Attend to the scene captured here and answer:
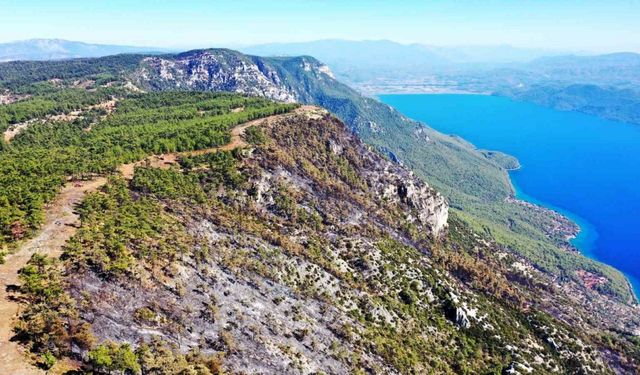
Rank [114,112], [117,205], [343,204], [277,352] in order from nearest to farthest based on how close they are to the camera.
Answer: [277,352] → [117,205] → [343,204] → [114,112]

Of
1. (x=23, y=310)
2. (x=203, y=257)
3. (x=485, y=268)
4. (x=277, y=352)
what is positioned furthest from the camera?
(x=485, y=268)

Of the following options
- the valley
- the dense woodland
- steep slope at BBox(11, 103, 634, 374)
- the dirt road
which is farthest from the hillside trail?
the dense woodland

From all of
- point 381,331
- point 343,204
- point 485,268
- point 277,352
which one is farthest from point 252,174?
point 485,268

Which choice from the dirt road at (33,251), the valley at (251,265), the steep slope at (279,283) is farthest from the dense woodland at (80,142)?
the steep slope at (279,283)

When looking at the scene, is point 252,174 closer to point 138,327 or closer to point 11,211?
point 11,211

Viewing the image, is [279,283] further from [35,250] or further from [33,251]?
[33,251]

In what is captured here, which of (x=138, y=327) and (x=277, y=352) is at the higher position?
(x=138, y=327)

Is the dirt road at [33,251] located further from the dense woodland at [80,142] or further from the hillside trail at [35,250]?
the dense woodland at [80,142]

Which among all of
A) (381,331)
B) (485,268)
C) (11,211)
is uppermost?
(11,211)
